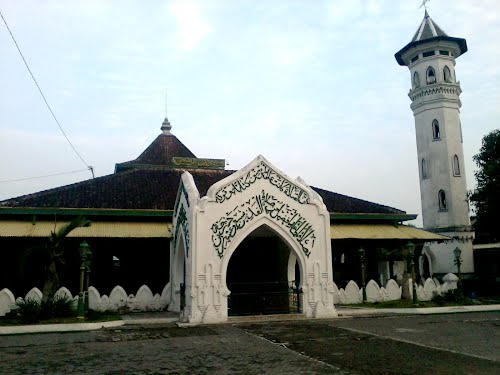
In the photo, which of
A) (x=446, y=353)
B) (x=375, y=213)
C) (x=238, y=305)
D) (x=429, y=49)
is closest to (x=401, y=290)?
(x=375, y=213)

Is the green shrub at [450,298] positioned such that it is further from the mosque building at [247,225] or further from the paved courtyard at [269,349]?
the paved courtyard at [269,349]

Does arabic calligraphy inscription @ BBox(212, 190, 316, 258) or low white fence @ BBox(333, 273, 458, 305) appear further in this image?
low white fence @ BBox(333, 273, 458, 305)

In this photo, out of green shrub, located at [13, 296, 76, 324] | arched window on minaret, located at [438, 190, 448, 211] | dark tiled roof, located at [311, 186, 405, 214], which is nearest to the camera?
green shrub, located at [13, 296, 76, 324]

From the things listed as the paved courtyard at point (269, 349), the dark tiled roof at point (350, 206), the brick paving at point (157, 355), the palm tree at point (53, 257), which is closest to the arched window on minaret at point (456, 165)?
the dark tiled roof at point (350, 206)

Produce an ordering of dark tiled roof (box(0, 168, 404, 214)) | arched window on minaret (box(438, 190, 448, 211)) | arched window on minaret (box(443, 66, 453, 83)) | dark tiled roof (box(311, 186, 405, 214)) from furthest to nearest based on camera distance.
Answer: arched window on minaret (box(443, 66, 453, 83)) → arched window on minaret (box(438, 190, 448, 211)) → dark tiled roof (box(311, 186, 405, 214)) → dark tiled roof (box(0, 168, 404, 214))

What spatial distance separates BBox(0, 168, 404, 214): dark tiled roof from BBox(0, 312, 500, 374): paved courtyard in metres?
7.67

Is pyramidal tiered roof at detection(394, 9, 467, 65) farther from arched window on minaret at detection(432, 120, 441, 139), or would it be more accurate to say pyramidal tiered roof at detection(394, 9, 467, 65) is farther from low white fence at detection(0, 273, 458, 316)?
low white fence at detection(0, 273, 458, 316)

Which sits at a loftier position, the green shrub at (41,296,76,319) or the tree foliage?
the tree foliage

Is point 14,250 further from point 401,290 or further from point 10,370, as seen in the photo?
point 401,290

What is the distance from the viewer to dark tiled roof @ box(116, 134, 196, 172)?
95.7ft

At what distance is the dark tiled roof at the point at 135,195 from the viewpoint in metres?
19.6

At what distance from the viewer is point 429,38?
30.8 meters

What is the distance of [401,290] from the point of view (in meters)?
19.7

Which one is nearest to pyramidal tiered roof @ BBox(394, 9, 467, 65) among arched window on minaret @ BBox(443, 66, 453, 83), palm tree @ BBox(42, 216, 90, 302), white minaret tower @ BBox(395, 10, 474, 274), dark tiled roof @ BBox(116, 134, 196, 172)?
white minaret tower @ BBox(395, 10, 474, 274)
